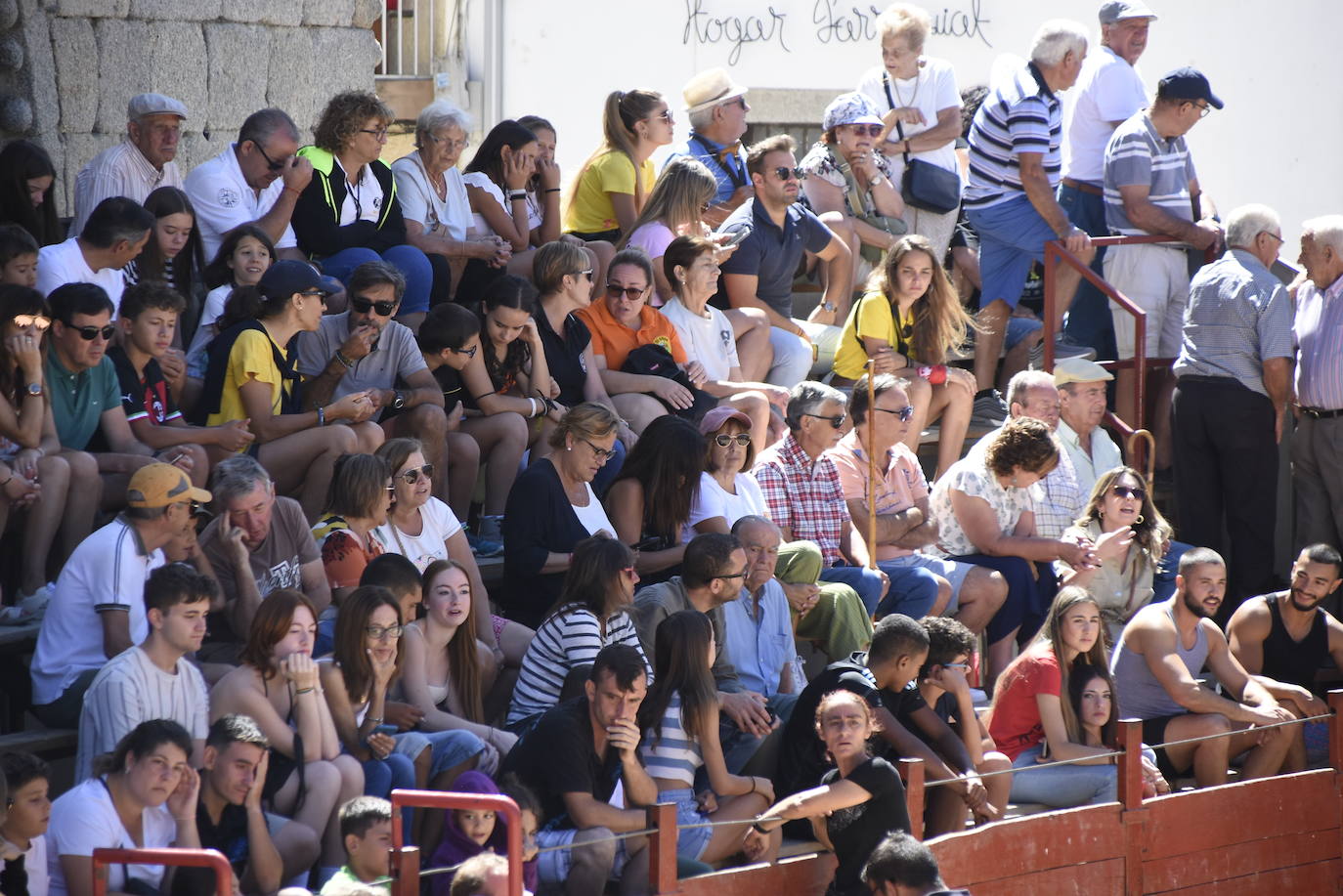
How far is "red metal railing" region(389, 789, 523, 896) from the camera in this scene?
5340 millimetres

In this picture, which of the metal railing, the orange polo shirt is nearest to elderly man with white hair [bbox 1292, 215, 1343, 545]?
the orange polo shirt

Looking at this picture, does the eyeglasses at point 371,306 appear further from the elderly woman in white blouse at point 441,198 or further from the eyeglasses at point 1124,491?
the eyeglasses at point 1124,491

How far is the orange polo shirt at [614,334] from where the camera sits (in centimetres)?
893

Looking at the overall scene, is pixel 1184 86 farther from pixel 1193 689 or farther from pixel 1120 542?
pixel 1193 689

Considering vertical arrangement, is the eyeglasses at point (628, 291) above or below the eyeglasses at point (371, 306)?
above

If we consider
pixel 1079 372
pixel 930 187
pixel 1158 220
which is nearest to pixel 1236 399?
pixel 1079 372

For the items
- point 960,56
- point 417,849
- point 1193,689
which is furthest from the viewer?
point 960,56

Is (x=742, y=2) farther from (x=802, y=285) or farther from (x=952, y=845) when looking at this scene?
(x=952, y=845)

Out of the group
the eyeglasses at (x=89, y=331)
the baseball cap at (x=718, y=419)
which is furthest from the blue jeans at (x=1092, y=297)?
the eyeglasses at (x=89, y=331)

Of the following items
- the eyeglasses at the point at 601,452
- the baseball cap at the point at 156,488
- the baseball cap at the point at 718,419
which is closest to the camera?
the baseball cap at the point at 156,488

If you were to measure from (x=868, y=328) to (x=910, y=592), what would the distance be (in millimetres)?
1751

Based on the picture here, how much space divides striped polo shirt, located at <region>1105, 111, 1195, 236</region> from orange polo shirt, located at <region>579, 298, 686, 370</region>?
283 centimetres

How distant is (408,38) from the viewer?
43.9ft

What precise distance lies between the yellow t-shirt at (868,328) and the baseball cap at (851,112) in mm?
1130
